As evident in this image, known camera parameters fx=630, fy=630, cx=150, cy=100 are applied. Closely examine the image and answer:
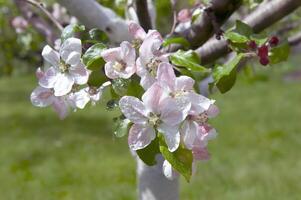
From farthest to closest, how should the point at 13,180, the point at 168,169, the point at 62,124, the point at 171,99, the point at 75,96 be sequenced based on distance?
the point at 62,124 → the point at 13,180 → the point at 75,96 → the point at 168,169 → the point at 171,99

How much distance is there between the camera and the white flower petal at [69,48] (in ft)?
4.12

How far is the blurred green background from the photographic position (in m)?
5.23

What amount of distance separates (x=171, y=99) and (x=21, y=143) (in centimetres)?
656

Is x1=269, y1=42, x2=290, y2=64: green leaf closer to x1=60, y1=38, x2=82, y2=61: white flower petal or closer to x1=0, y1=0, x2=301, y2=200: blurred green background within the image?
x1=60, y1=38, x2=82, y2=61: white flower petal

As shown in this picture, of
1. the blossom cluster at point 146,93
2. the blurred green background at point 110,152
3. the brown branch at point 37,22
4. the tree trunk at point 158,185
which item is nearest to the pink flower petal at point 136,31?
the blossom cluster at point 146,93

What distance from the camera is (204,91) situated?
82.1 inches

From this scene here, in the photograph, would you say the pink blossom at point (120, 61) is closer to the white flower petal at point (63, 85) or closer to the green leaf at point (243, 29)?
the white flower petal at point (63, 85)

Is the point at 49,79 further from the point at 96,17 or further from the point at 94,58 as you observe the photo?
the point at 96,17

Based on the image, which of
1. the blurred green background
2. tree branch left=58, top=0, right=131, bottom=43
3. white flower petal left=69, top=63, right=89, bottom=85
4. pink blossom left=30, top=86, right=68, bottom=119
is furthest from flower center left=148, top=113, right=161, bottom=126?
the blurred green background

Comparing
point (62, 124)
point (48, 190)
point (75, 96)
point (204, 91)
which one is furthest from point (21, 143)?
point (75, 96)

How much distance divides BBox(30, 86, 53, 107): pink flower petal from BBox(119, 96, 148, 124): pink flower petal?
0.30 m

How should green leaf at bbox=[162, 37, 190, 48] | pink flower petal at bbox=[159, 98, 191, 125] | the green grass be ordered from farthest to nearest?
the green grass, green leaf at bbox=[162, 37, 190, 48], pink flower petal at bbox=[159, 98, 191, 125]

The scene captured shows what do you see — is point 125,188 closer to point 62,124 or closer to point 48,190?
point 48,190

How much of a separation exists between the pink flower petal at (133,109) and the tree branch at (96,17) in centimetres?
73
